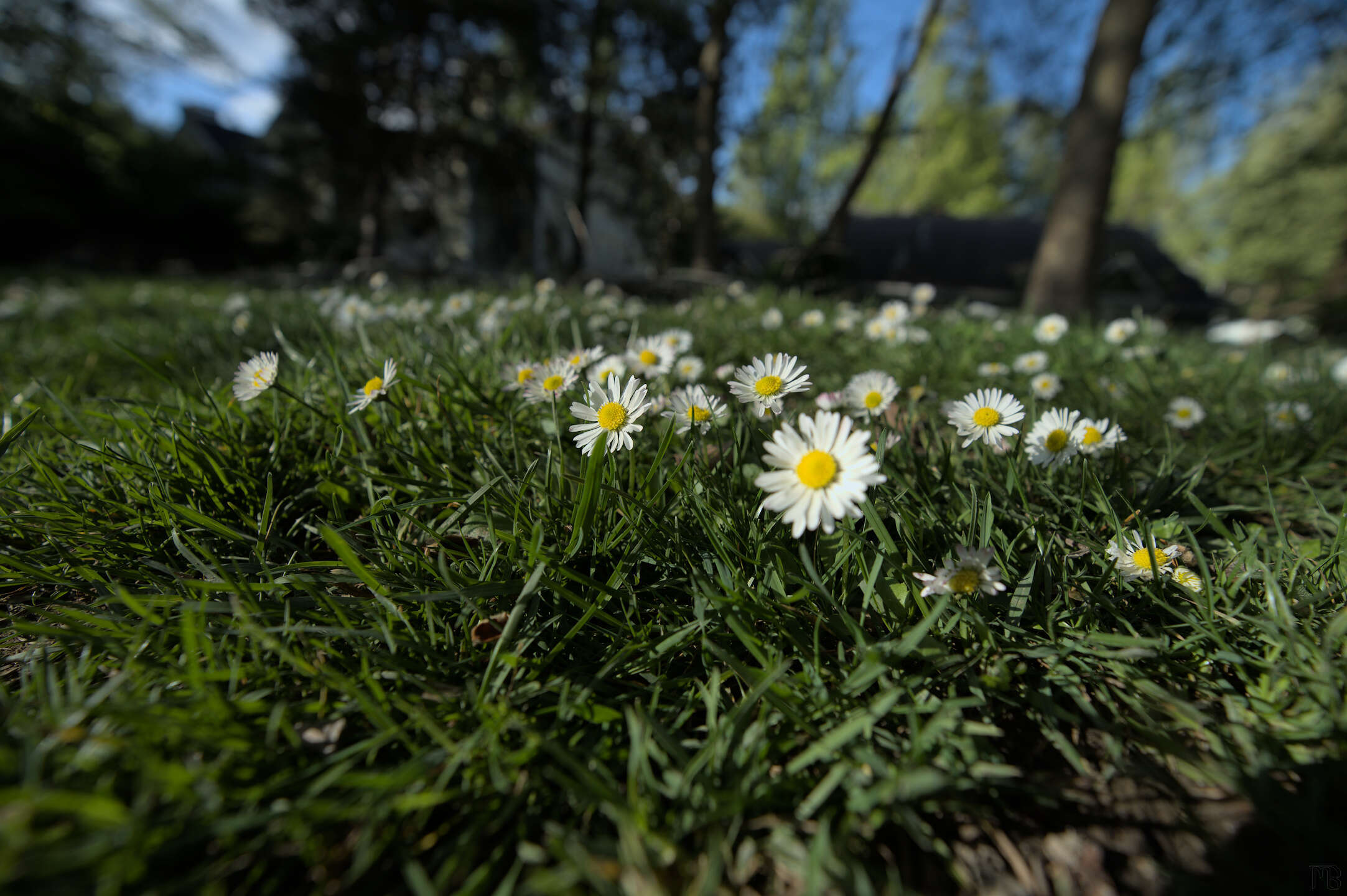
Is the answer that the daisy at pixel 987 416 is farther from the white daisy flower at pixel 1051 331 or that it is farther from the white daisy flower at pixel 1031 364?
the white daisy flower at pixel 1051 331

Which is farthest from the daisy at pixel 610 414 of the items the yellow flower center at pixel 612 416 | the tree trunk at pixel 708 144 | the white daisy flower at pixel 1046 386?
the tree trunk at pixel 708 144

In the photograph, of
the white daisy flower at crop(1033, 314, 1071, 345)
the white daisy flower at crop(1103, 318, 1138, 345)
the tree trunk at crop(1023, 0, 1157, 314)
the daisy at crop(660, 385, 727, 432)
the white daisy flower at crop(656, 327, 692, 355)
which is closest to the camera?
the daisy at crop(660, 385, 727, 432)

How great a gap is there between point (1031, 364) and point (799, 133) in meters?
26.7

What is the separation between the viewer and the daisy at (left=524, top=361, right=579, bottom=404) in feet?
4.61

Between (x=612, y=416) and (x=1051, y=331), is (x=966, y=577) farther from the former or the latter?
(x=1051, y=331)

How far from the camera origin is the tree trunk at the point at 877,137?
834 centimetres

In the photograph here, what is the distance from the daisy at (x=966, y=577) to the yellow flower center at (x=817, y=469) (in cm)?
29

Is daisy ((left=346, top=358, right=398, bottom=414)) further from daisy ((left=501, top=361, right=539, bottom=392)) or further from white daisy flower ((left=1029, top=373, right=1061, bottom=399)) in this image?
white daisy flower ((left=1029, top=373, right=1061, bottom=399))

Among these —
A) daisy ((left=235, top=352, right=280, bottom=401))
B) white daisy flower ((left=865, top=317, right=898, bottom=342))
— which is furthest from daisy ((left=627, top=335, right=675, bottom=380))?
white daisy flower ((left=865, top=317, right=898, bottom=342))

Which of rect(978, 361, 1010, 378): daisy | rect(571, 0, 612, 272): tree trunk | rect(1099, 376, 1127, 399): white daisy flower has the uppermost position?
rect(571, 0, 612, 272): tree trunk

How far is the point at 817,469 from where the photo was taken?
943 millimetres

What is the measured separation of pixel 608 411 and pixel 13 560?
3.89 feet

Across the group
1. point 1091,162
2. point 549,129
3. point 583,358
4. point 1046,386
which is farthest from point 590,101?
point 583,358

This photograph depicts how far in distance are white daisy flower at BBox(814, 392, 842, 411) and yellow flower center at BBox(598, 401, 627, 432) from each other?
465 millimetres
